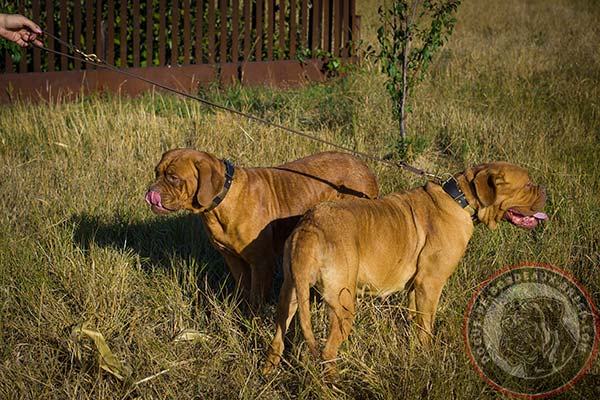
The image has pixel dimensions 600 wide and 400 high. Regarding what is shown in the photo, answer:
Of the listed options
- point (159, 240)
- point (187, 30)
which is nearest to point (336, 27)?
point (187, 30)

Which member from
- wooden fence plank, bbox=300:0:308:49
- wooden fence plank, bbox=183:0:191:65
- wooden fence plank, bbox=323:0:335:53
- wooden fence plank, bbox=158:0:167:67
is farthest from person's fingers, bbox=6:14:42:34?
wooden fence plank, bbox=323:0:335:53

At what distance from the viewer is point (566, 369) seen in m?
4.07

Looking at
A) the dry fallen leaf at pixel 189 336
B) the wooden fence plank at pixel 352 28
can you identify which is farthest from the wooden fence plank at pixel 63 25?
the dry fallen leaf at pixel 189 336

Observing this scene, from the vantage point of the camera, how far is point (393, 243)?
445 centimetres

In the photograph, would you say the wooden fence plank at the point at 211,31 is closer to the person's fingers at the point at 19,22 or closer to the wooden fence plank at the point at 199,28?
the wooden fence plank at the point at 199,28

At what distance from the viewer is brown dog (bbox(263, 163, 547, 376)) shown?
3.96 m

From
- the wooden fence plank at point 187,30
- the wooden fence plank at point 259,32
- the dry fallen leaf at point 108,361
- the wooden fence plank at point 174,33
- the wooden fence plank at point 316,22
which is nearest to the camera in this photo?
the dry fallen leaf at point 108,361

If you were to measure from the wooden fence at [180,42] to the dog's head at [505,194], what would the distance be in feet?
20.9

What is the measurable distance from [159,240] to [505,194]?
290 cm

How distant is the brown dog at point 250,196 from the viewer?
4668 mm

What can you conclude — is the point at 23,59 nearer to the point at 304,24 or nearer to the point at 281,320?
the point at 304,24

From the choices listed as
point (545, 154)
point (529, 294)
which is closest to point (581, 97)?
point (545, 154)

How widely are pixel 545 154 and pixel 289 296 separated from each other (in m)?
4.46

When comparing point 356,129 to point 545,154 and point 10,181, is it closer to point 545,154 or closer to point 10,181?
point 545,154
